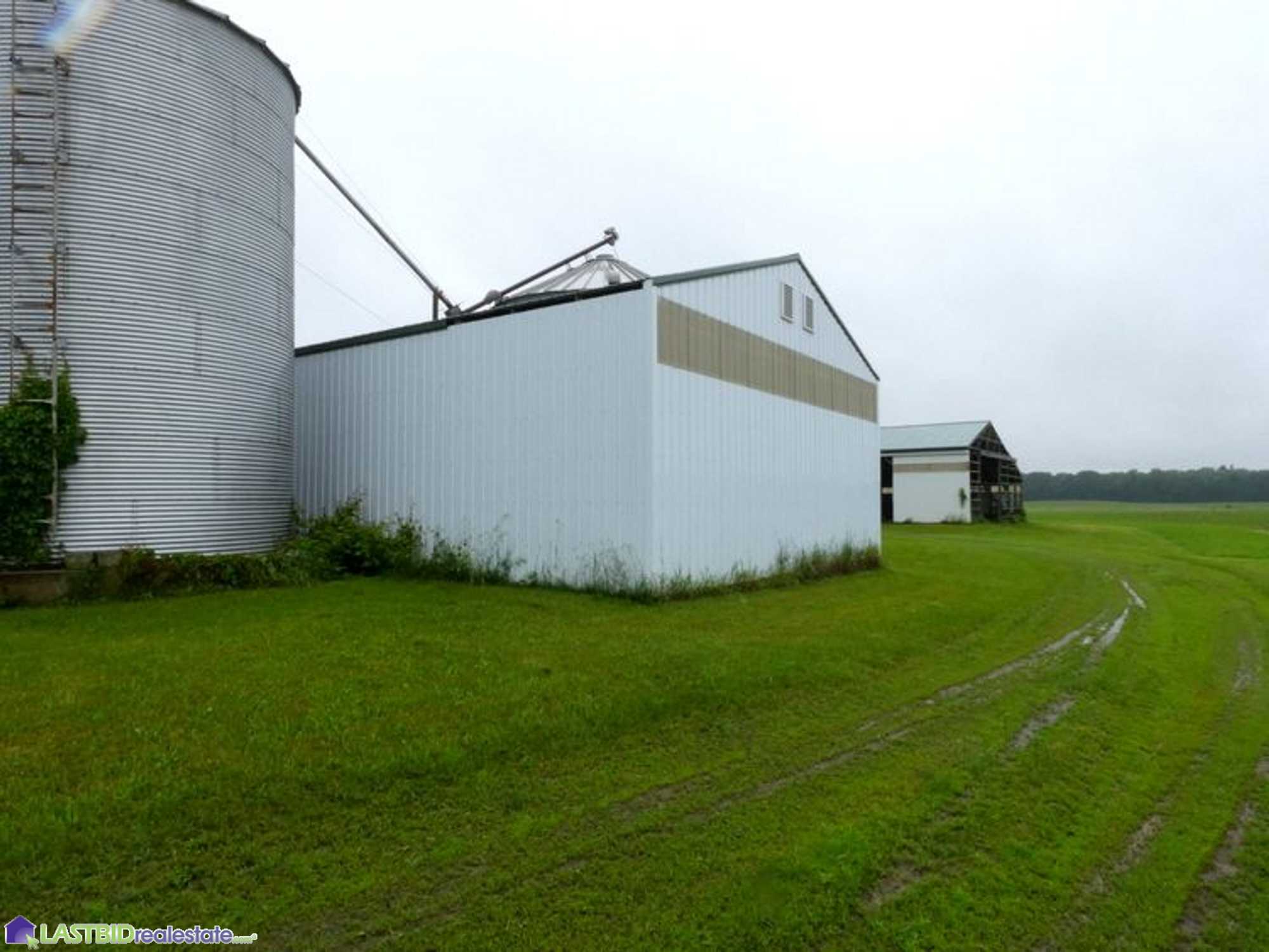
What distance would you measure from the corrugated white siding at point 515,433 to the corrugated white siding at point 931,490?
134 ft

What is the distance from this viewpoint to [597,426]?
1387cm

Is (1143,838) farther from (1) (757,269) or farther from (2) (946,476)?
(2) (946,476)

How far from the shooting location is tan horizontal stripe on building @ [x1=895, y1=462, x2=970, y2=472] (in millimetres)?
48422

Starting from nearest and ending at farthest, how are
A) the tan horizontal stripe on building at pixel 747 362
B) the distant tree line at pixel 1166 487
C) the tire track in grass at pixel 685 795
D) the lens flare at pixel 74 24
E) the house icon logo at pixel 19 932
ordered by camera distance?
the house icon logo at pixel 19 932 → the tire track in grass at pixel 685 795 → the lens flare at pixel 74 24 → the tan horizontal stripe on building at pixel 747 362 → the distant tree line at pixel 1166 487

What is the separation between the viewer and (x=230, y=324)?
14.1 meters

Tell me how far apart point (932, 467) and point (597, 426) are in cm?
4140

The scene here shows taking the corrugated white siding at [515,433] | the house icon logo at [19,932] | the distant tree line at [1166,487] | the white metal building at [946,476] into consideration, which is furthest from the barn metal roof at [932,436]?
the distant tree line at [1166,487]

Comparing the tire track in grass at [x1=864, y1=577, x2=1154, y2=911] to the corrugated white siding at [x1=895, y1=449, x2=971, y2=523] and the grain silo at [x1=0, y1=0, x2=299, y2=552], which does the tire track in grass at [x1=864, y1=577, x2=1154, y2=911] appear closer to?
the grain silo at [x1=0, y1=0, x2=299, y2=552]

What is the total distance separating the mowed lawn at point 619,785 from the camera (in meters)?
3.79

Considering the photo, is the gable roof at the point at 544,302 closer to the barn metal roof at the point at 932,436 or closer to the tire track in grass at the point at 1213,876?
the tire track in grass at the point at 1213,876

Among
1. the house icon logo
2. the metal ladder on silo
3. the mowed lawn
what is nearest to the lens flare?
the metal ladder on silo

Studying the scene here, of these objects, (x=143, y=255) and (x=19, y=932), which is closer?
(x=19, y=932)

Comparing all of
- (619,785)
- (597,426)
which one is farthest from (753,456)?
(619,785)

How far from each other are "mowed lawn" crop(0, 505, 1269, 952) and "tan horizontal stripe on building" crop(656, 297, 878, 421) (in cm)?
589
